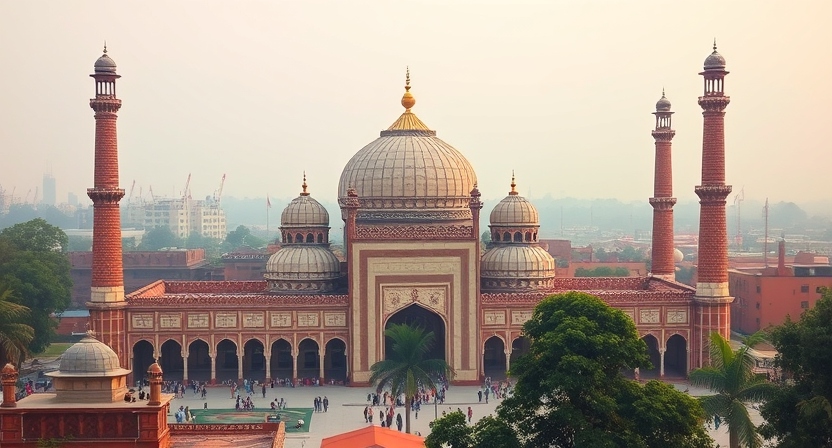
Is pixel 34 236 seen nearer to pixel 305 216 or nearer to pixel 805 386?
pixel 305 216

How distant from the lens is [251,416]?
3559 centimetres

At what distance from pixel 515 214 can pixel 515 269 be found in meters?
2.21

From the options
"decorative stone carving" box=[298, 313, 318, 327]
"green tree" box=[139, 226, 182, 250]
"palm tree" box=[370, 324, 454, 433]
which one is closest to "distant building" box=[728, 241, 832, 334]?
"decorative stone carving" box=[298, 313, 318, 327]

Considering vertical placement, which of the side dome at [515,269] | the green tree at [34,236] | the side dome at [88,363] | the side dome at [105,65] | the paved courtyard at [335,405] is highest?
the side dome at [105,65]

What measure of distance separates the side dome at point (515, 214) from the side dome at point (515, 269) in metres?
0.89

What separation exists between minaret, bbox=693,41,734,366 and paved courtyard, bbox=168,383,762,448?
2.50 metres

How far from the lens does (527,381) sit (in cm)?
2419

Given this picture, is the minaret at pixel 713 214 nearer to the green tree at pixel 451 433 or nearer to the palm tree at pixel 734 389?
the palm tree at pixel 734 389

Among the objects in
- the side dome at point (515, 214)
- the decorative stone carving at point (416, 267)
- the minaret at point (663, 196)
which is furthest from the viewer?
the minaret at point (663, 196)

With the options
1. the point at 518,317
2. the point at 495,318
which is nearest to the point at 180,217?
the point at 495,318

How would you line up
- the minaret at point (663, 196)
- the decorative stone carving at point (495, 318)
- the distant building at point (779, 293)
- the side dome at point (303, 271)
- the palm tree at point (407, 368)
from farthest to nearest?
the distant building at point (779, 293), the minaret at point (663, 196), the side dome at point (303, 271), the decorative stone carving at point (495, 318), the palm tree at point (407, 368)

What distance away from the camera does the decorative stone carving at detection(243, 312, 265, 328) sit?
4047cm

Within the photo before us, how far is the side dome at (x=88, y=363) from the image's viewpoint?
22938mm

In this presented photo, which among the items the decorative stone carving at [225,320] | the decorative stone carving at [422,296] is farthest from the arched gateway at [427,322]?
the decorative stone carving at [225,320]
